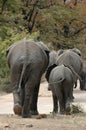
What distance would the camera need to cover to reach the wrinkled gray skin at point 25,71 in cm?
1071

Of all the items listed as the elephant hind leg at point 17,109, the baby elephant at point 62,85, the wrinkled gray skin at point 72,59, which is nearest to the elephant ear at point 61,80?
the baby elephant at point 62,85

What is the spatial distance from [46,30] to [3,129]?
A: 37.5 m

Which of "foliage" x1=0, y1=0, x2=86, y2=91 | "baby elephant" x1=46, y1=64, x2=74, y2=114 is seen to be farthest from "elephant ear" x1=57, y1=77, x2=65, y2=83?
"foliage" x1=0, y1=0, x2=86, y2=91

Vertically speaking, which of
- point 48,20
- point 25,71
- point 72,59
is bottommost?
point 48,20

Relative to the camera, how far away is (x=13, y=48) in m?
11.5

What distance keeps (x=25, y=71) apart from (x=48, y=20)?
3360cm

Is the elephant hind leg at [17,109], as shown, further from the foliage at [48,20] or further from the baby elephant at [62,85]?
the foliage at [48,20]

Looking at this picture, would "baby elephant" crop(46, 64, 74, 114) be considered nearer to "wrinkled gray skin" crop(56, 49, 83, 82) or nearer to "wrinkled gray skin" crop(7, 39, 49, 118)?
"wrinkled gray skin" crop(7, 39, 49, 118)

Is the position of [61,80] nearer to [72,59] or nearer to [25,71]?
[25,71]

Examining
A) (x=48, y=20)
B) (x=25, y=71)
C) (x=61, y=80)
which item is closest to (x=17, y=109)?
(x=25, y=71)

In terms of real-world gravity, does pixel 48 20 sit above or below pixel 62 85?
below

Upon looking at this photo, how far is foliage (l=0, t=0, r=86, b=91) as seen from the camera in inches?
1480

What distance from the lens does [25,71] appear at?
1084cm

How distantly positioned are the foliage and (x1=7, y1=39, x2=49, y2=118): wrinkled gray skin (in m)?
22.3
